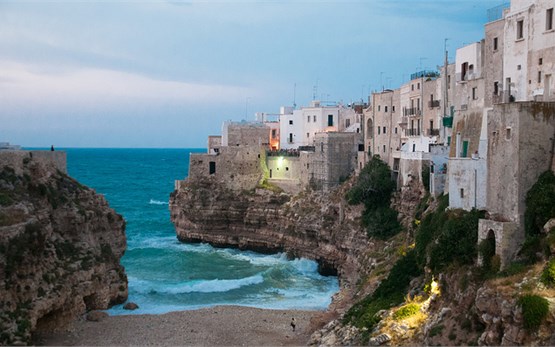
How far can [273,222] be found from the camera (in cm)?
6025

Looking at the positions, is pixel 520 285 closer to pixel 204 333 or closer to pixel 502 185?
pixel 502 185

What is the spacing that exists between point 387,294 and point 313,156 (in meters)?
28.4

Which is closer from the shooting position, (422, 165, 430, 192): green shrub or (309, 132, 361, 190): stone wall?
(422, 165, 430, 192): green shrub

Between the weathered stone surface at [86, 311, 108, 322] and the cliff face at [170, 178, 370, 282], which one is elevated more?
the cliff face at [170, 178, 370, 282]

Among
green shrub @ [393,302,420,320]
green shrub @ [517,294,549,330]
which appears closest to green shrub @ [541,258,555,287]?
green shrub @ [517,294,549,330]


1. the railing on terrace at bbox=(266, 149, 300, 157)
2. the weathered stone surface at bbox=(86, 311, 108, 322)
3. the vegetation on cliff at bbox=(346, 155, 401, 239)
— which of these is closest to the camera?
the weathered stone surface at bbox=(86, 311, 108, 322)

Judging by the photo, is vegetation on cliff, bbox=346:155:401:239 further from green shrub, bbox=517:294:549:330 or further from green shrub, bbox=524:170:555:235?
green shrub, bbox=517:294:549:330

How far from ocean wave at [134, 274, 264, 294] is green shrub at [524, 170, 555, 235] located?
85.6 ft

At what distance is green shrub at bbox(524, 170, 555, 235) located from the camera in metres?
23.6

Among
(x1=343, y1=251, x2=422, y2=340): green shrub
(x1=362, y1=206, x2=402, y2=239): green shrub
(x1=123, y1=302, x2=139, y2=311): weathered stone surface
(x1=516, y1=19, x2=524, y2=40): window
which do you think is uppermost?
(x1=516, y1=19, x2=524, y2=40): window

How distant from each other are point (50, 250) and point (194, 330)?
8.33m

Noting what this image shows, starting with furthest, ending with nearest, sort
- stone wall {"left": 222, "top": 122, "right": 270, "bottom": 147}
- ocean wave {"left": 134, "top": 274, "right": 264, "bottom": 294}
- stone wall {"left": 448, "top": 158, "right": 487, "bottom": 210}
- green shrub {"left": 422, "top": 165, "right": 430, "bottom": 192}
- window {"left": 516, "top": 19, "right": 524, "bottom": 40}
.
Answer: stone wall {"left": 222, "top": 122, "right": 270, "bottom": 147} < ocean wave {"left": 134, "top": 274, "right": 264, "bottom": 294} < green shrub {"left": 422, "top": 165, "right": 430, "bottom": 192} < window {"left": 516, "top": 19, "right": 524, "bottom": 40} < stone wall {"left": 448, "top": 158, "right": 487, "bottom": 210}

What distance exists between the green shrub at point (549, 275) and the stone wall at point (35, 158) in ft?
90.8

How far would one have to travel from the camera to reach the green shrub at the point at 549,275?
68.8 ft
